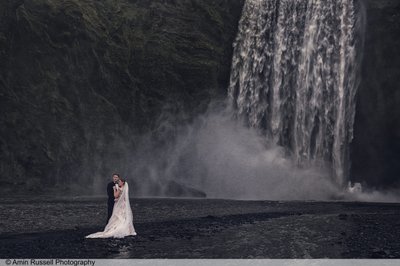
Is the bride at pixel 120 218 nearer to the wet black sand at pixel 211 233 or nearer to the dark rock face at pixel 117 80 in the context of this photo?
the wet black sand at pixel 211 233

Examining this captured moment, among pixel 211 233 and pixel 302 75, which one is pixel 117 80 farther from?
pixel 211 233

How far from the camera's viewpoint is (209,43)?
53.5 metres

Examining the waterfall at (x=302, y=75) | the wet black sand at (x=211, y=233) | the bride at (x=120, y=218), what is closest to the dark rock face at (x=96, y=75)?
the waterfall at (x=302, y=75)

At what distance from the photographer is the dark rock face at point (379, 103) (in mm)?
46625

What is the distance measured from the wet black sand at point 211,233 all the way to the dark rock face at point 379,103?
656 inches

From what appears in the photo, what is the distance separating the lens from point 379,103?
156ft

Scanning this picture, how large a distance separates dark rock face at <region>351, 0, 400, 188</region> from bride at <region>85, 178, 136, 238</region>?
31.4 m

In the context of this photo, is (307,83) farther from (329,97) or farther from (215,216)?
(215,216)

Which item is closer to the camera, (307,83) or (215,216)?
(215,216)

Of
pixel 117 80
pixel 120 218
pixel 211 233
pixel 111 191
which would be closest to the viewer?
pixel 120 218

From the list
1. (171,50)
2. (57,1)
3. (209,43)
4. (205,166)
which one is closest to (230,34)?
(209,43)

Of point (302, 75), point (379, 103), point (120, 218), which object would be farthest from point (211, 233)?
point (379, 103)

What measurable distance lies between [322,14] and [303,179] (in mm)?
15772

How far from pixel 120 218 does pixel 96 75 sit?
3340cm
